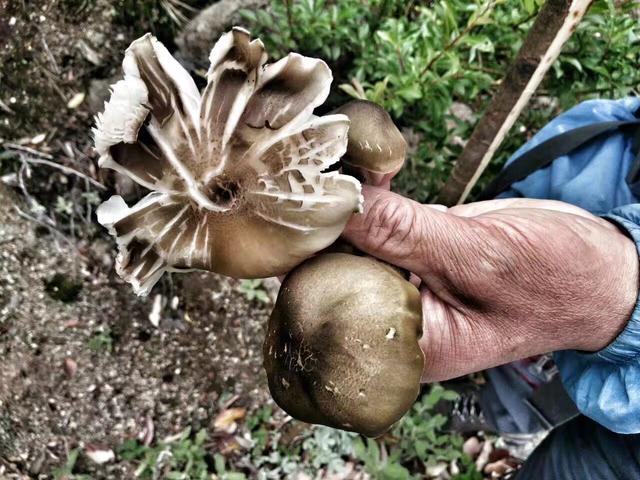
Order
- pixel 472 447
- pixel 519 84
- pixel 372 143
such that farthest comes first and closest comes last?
pixel 472 447 < pixel 519 84 < pixel 372 143

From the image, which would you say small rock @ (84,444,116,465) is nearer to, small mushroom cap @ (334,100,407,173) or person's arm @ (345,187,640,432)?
person's arm @ (345,187,640,432)

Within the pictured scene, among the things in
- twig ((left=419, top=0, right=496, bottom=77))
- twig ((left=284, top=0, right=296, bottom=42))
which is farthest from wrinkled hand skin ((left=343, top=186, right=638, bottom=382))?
twig ((left=284, top=0, right=296, bottom=42))

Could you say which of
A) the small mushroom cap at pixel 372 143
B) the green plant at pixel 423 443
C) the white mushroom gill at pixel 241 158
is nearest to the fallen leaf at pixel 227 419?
the green plant at pixel 423 443

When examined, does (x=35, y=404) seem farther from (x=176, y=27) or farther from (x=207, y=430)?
(x=176, y=27)

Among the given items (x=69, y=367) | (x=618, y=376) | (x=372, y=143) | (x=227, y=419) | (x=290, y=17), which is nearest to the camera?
(x=372, y=143)

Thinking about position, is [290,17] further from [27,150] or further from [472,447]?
[472,447]

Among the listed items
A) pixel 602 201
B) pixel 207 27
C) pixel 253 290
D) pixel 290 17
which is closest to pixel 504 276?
pixel 602 201

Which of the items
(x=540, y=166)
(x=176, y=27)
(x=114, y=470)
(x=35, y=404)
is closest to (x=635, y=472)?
(x=540, y=166)
